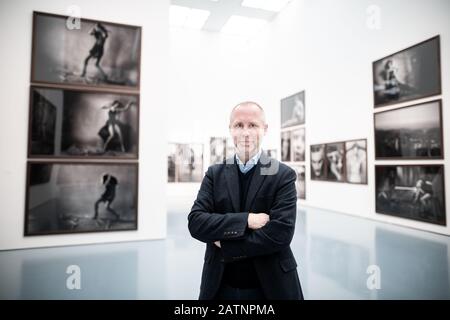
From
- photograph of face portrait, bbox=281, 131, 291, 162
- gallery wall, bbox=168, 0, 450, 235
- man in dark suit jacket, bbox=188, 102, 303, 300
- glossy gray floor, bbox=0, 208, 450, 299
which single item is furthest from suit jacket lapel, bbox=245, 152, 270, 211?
photograph of face portrait, bbox=281, 131, 291, 162

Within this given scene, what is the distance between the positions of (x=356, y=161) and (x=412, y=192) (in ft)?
7.73

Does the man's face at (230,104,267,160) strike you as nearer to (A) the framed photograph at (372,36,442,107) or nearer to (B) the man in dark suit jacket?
(B) the man in dark suit jacket

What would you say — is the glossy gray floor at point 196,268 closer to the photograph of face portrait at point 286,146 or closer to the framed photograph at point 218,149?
the photograph of face portrait at point 286,146

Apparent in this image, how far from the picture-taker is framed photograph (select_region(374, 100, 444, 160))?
7250 mm

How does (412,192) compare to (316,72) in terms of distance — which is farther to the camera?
(316,72)

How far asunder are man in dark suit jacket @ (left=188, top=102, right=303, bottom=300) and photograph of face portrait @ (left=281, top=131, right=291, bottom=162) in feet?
40.7

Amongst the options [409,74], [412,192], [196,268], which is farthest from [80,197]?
[409,74]

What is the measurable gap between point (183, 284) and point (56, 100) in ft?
16.9

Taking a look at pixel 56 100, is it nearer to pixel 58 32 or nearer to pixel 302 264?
pixel 58 32

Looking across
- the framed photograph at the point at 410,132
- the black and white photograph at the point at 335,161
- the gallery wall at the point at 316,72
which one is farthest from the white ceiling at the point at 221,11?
the framed photograph at the point at 410,132

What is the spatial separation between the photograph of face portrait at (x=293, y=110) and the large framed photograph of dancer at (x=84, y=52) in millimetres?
8268

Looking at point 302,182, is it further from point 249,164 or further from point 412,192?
point 249,164

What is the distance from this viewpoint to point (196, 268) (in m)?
5.11

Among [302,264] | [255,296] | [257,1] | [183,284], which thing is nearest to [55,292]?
[183,284]
